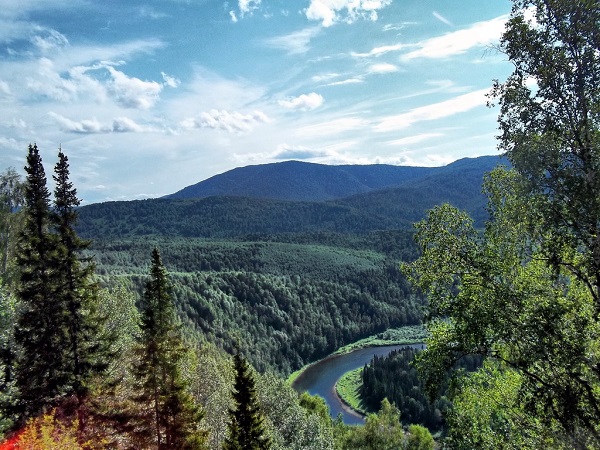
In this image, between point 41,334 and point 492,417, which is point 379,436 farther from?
point 492,417

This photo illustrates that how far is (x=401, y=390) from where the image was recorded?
12988cm

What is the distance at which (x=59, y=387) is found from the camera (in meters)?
27.1

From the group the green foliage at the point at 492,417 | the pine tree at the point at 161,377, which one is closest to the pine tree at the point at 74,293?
the pine tree at the point at 161,377

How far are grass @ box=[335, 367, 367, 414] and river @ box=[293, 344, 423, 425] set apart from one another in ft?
5.39

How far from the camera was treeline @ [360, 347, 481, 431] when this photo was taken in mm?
120688

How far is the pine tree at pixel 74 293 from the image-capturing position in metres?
27.5

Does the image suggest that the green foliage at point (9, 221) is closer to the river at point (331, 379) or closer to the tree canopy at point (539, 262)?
the tree canopy at point (539, 262)

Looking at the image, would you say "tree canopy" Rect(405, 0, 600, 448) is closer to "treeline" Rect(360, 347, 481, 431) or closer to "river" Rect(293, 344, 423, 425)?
"treeline" Rect(360, 347, 481, 431)

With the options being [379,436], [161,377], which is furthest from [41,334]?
[379,436]

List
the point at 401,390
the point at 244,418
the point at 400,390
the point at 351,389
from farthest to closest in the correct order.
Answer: the point at 351,389, the point at 401,390, the point at 400,390, the point at 244,418

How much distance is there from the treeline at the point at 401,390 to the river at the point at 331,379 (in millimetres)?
8045

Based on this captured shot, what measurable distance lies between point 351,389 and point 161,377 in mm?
130548

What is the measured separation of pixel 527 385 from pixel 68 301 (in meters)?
26.1

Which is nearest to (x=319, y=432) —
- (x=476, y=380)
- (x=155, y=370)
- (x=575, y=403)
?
(x=155, y=370)
